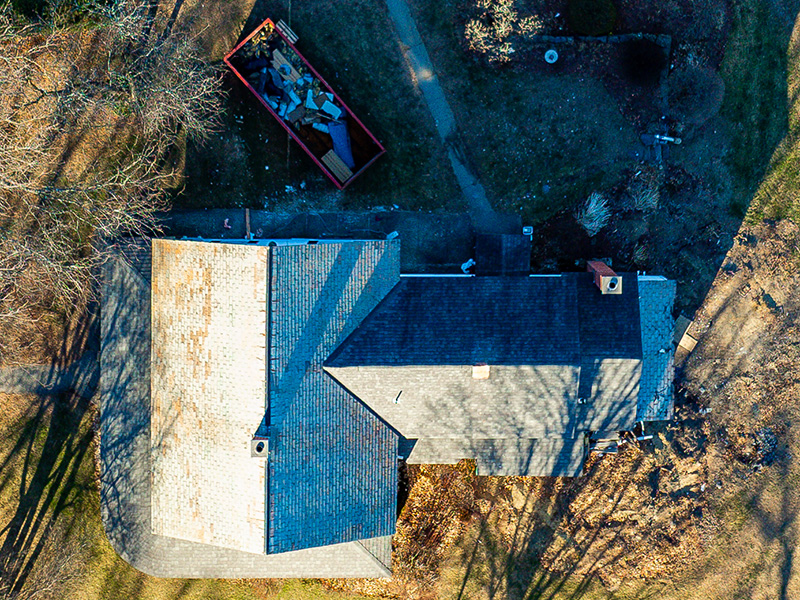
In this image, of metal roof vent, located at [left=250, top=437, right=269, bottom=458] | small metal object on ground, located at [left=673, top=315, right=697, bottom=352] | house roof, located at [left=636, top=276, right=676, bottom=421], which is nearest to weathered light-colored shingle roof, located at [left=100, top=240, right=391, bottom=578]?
metal roof vent, located at [left=250, top=437, right=269, bottom=458]

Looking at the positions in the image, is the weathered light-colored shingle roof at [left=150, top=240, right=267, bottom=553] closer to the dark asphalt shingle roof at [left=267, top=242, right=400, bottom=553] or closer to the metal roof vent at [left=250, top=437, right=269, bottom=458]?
the metal roof vent at [left=250, top=437, right=269, bottom=458]

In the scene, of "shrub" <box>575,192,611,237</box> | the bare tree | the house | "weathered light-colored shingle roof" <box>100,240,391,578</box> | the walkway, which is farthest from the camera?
the walkway

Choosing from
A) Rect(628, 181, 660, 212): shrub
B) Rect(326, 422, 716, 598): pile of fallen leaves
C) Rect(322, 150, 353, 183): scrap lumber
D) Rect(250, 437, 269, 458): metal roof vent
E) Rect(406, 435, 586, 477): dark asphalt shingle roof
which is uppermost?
Rect(322, 150, 353, 183): scrap lumber

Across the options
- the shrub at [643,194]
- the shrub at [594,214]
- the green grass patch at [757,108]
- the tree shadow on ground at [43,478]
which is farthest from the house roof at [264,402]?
the green grass patch at [757,108]

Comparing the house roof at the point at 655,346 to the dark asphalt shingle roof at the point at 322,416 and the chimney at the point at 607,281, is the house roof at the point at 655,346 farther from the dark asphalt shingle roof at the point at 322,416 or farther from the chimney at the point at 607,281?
the dark asphalt shingle roof at the point at 322,416

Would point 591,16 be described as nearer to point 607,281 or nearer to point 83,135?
point 607,281

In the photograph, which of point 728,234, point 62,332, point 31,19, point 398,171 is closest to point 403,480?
point 398,171
